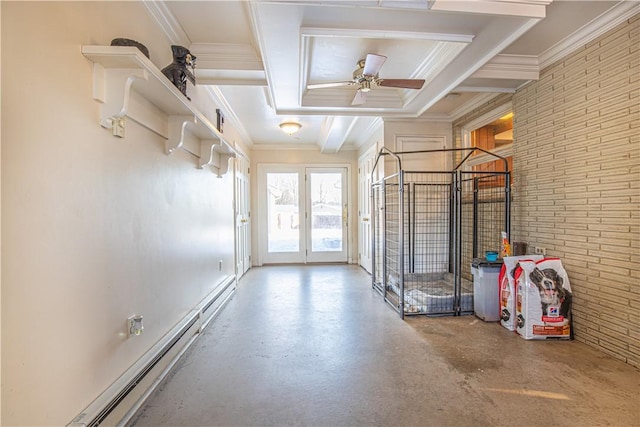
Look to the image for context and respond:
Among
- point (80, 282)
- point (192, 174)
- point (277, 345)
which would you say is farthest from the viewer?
point (192, 174)

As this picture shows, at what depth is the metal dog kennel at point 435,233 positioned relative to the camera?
3.22m

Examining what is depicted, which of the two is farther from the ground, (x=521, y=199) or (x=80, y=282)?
(x=521, y=199)

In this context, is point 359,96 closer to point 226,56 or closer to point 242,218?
point 226,56

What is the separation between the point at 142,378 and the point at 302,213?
4.62m

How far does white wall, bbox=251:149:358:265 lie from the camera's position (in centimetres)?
612

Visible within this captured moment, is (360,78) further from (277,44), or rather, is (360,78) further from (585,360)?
(585,360)

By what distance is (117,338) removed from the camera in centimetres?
155

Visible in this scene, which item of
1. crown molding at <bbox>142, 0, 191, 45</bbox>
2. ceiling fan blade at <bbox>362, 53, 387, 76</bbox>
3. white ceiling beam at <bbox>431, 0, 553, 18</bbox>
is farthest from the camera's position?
ceiling fan blade at <bbox>362, 53, 387, 76</bbox>

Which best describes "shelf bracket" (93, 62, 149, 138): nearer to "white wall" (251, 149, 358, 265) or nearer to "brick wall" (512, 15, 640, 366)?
"brick wall" (512, 15, 640, 366)

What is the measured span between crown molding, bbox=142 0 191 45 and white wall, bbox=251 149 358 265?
375cm

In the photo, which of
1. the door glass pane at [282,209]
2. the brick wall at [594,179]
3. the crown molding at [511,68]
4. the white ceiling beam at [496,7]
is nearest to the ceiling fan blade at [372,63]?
the white ceiling beam at [496,7]

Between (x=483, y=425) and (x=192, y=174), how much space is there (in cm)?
272

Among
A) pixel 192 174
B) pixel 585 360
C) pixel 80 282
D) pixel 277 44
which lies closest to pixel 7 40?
pixel 80 282

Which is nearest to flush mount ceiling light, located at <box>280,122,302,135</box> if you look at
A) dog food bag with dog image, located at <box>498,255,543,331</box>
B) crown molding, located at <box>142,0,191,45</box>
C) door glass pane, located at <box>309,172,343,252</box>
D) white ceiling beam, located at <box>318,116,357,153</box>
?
white ceiling beam, located at <box>318,116,357,153</box>
